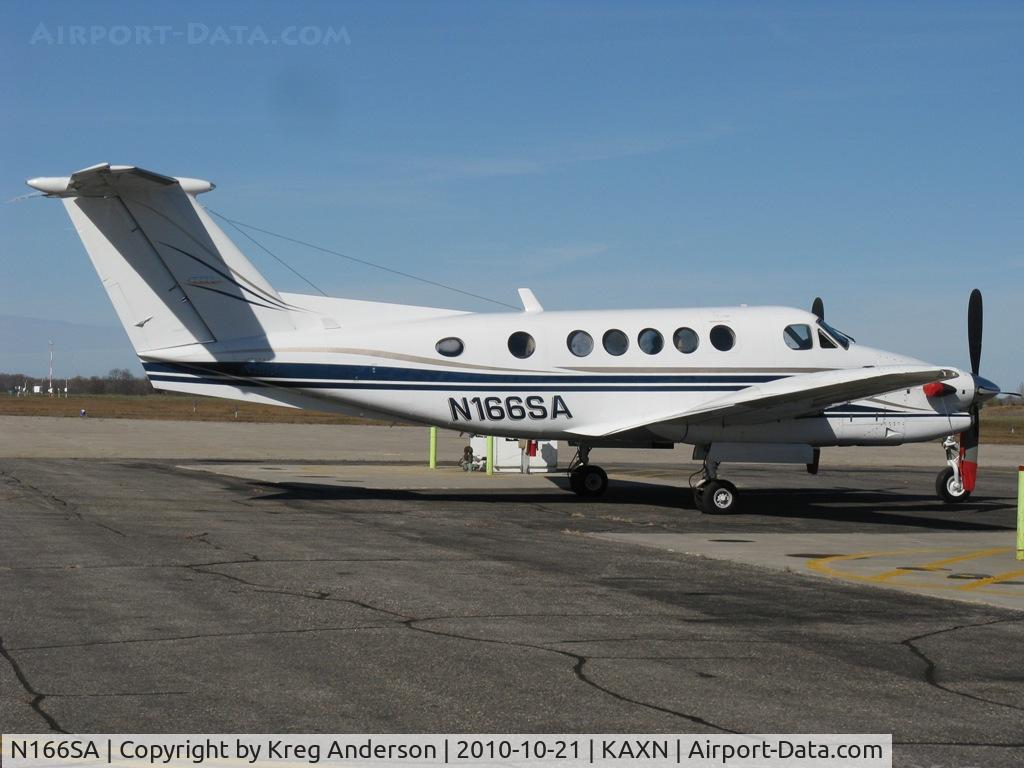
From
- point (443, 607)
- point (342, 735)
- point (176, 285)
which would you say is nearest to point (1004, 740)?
point (342, 735)

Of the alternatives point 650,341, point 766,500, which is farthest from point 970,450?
point 650,341

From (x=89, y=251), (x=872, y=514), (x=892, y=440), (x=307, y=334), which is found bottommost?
(x=872, y=514)

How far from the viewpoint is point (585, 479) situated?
2494cm

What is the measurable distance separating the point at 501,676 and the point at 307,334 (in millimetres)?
14060

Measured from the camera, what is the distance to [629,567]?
45.4 feet

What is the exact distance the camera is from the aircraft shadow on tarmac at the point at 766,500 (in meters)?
21.5

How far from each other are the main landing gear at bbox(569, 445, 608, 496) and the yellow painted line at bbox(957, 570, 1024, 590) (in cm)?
1161

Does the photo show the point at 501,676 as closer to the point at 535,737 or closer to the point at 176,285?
the point at 535,737

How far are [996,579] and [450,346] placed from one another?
10970 millimetres

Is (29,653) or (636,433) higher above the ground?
(636,433)

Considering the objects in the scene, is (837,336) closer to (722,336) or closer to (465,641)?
(722,336)

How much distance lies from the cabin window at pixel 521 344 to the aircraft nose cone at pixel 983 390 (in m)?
8.71
